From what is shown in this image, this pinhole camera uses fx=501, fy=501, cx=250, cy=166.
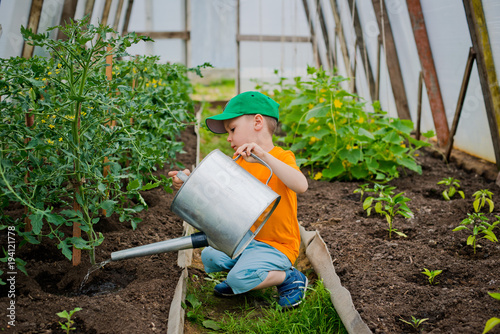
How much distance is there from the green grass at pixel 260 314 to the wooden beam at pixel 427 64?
247cm

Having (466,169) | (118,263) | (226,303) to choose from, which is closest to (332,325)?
(226,303)

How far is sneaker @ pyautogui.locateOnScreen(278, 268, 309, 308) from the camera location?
204 cm

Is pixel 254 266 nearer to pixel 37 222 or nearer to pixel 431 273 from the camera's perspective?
pixel 431 273

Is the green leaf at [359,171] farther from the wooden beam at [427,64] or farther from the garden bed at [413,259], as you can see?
the wooden beam at [427,64]

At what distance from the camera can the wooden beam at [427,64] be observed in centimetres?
405

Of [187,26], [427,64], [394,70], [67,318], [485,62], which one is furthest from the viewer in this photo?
[187,26]

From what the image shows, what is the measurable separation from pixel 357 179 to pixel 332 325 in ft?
5.93

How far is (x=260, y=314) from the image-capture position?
209 centimetres

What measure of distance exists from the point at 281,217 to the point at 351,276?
382 millimetres

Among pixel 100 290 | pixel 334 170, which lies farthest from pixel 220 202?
pixel 334 170

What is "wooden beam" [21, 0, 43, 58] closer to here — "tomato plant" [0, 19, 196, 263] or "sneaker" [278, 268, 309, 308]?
"tomato plant" [0, 19, 196, 263]

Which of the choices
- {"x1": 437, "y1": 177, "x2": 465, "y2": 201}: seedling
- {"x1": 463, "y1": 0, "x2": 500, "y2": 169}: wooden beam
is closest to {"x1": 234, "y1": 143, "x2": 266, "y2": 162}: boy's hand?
{"x1": 437, "y1": 177, "x2": 465, "y2": 201}: seedling

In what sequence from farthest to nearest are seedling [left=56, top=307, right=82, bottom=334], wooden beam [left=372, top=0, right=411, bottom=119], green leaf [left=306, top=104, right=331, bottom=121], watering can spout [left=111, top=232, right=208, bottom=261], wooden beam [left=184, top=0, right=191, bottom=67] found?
1. wooden beam [left=184, top=0, right=191, bottom=67]
2. wooden beam [left=372, top=0, right=411, bottom=119]
3. green leaf [left=306, top=104, right=331, bottom=121]
4. watering can spout [left=111, top=232, right=208, bottom=261]
5. seedling [left=56, top=307, right=82, bottom=334]

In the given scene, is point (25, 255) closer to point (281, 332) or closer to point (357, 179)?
point (281, 332)
